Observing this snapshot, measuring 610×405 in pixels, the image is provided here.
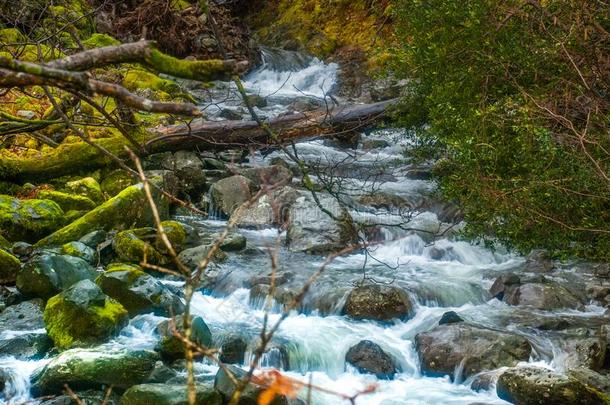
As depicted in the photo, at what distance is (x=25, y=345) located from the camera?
6.02 meters

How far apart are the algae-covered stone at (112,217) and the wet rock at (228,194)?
4.98 feet

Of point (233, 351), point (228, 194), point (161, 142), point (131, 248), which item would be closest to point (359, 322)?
point (233, 351)

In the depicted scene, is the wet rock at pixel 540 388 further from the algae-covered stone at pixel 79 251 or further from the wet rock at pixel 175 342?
the algae-covered stone at pixel 79 251

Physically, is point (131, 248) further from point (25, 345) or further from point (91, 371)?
point (91, 371)

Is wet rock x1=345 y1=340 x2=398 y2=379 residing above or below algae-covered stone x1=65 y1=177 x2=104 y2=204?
below

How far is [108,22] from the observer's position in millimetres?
19594

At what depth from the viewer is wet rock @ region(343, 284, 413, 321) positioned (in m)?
7.36

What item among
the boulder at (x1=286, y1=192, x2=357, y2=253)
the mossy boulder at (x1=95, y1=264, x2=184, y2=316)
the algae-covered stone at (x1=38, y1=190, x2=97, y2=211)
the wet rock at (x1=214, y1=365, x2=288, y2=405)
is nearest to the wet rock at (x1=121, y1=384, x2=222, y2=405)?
the wet rock at (x1=214, y1=365, x2=288, y2=405)

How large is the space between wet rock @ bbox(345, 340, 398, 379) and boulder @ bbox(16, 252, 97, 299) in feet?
10.9

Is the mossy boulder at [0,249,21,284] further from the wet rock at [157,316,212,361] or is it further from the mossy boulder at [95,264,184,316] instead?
the wet rock at [157,316,212,361]

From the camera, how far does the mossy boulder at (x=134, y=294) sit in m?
6.93

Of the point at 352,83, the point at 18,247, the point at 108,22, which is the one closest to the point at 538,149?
the point at 18,247

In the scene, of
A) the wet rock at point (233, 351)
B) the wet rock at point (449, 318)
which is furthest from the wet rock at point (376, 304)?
the wet rock at point (233, 351)

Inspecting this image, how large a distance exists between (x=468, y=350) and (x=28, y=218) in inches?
247
